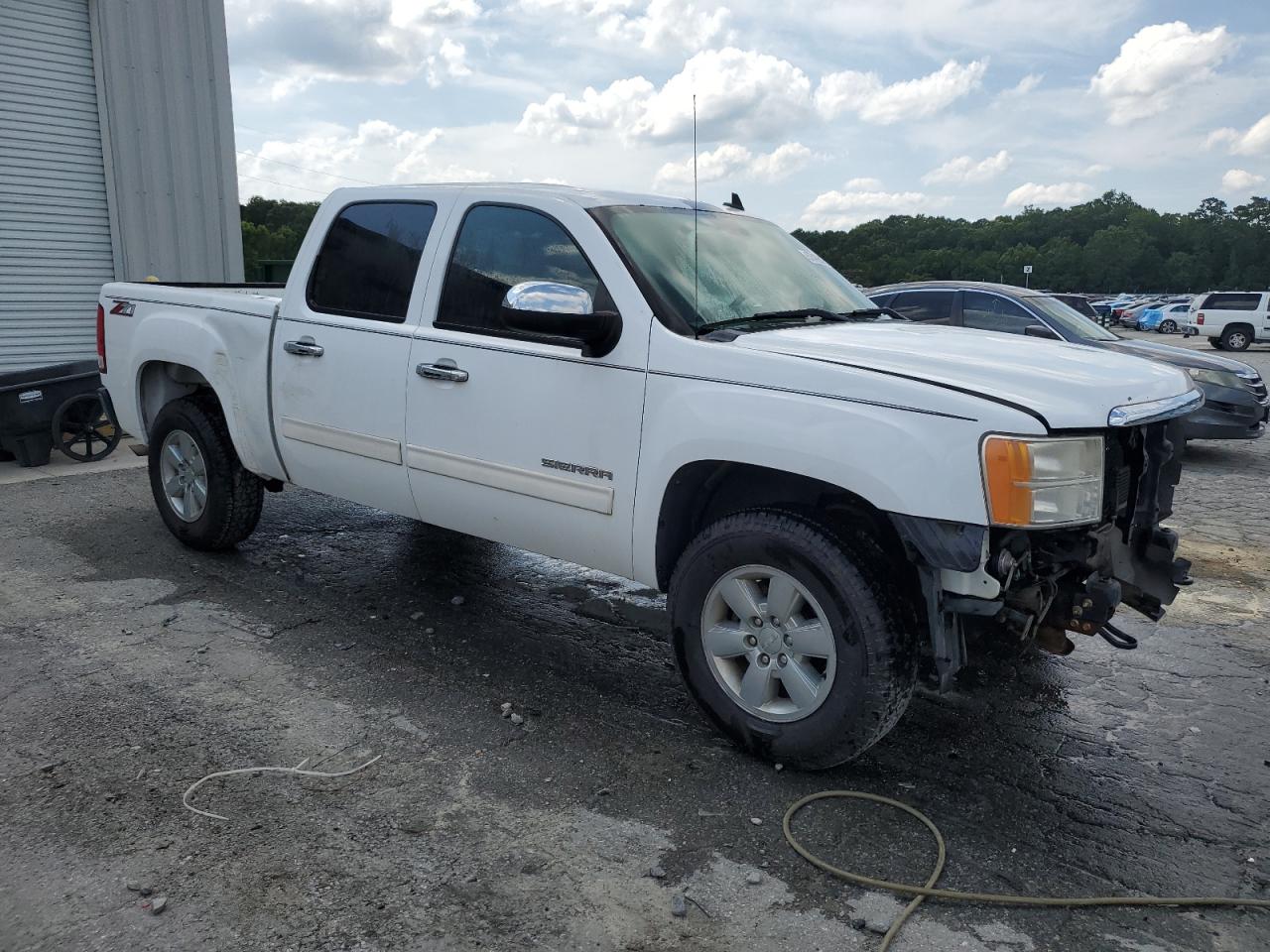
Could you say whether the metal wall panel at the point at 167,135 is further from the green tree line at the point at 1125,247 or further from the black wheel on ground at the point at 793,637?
the green tree line at the point at 1125,247

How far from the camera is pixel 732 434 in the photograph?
3473 millimetres

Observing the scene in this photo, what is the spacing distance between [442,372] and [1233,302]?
31.0 meters

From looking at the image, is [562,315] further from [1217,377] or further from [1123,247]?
[1123,247]

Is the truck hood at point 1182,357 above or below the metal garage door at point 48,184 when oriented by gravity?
below

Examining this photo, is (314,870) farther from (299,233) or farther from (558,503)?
(299,233)

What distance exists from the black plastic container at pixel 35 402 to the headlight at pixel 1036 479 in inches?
315

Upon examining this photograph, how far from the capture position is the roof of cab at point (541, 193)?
166 inches

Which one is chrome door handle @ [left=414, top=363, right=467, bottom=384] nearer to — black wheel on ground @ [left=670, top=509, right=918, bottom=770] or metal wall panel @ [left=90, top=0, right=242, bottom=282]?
black wheel on ground @ [left=670, top=509, right=918, bottom=770]

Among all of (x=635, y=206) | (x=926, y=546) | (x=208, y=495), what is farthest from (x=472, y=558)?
(x=926, y=546)

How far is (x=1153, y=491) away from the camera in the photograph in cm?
351

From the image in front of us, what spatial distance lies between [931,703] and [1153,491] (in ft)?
4.10

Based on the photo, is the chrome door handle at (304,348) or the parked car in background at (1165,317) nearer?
the chrome door handle at (304,348)

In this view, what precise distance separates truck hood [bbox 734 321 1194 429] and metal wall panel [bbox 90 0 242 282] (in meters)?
10.7

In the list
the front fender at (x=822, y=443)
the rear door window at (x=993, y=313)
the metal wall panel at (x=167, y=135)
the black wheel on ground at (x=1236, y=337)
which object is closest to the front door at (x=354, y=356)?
the front fender at (x=822, y=443)
